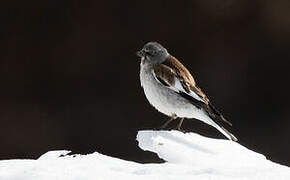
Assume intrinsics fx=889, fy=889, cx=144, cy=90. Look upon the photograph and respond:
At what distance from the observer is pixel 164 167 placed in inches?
147

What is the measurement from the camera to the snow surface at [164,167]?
355 centimetres

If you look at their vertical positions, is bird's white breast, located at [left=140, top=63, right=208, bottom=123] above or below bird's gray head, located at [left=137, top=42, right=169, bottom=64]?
below

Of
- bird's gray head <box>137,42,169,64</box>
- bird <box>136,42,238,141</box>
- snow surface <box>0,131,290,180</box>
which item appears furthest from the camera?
bird's gray head <box>137,42,169,64</box>

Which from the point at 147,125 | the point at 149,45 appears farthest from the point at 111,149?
the point at 149,45

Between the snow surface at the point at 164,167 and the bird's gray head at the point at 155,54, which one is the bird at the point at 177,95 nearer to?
the bird's gray head at the point at 155,54

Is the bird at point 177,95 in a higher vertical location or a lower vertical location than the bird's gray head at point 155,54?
lower

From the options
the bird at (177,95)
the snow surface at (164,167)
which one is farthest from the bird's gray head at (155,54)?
the snow surface at (164,167)

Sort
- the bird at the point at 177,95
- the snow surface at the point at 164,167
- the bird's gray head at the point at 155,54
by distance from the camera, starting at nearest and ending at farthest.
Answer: the snow surface at the point at 164,167 → the bird at the point at 177,95 → the bird's gray head at the point at 155,54

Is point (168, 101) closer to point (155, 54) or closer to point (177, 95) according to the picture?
point (177, 95)

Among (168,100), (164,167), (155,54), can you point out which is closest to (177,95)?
(168,100)

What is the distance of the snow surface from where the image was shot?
3.55 m

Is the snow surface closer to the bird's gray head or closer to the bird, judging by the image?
the bird

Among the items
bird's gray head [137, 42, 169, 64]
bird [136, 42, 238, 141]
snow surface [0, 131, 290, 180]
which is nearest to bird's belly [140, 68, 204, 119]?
bird [136, 42, 238, 141]

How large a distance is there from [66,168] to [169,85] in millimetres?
3024
